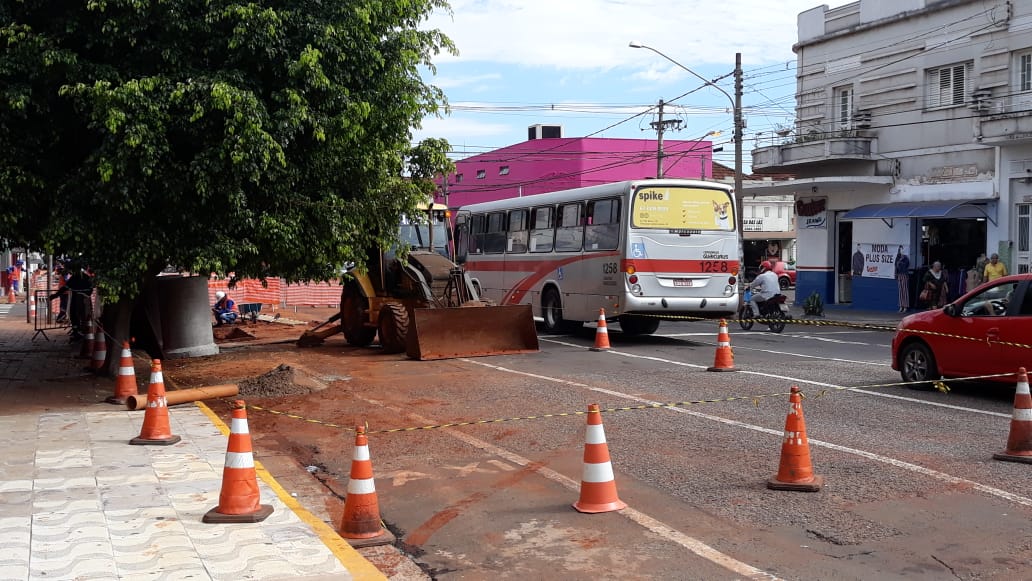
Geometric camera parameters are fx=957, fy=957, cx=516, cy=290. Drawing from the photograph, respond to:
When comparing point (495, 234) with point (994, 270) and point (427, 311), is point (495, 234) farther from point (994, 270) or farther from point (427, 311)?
point (994, 270)

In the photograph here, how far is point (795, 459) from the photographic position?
23.5 ft

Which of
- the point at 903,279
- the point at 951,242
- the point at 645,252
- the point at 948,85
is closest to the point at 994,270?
the point at 951,242

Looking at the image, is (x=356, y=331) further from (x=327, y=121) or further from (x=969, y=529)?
(x=969, y=529)

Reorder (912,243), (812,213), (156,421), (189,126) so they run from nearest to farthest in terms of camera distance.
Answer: (156,421) → (189,126) → (912,243) → (812,213)

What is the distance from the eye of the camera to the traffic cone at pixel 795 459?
23.3 feet

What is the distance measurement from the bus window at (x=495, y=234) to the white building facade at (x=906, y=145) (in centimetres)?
1042

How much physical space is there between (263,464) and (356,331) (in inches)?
421

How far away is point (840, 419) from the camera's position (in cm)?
1009

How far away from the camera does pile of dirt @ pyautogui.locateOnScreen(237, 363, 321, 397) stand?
12.4m

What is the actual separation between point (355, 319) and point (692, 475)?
12295mm

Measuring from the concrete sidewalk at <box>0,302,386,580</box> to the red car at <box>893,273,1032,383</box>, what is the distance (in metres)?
8.46

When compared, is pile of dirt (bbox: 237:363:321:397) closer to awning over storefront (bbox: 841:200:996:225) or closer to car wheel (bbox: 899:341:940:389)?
car wheel (bbox: 899:341:940:389)

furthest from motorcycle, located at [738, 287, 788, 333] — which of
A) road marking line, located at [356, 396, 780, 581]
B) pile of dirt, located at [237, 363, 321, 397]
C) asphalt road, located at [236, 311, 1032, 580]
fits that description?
road marking line, located at [356, 396, 780, 581]

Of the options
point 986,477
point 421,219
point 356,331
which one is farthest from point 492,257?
point 986,477
